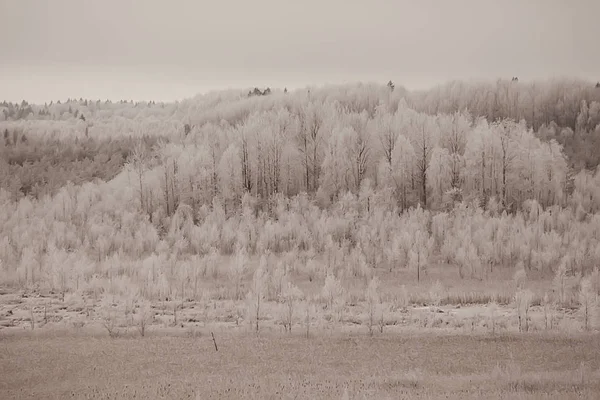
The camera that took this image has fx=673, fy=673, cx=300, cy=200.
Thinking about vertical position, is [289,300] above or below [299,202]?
below

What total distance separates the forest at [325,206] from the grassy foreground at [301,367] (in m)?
3.87

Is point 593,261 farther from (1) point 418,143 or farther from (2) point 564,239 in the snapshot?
(1) point 418,143

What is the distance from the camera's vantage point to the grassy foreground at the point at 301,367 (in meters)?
23.6

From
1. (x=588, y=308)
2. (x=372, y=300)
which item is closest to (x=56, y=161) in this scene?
(x=372, y=300)

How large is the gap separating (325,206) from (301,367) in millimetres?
40397

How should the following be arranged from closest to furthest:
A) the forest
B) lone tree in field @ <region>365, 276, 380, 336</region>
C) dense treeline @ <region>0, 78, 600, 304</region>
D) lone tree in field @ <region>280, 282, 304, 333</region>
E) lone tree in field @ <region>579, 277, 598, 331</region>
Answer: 1. lone tree in field @ <region>579, 277, 598, 331</region>
2. lone tree in field @ <region>365, 276, 380, 336</region>
3. lone tree in field @ <region>280, 282, 304, 333</region>
4. the forest
5. dense treeline @ <region>0, 78, 600, 304</region>

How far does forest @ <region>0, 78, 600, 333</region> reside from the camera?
45219 mm

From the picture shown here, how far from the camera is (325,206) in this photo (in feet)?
221

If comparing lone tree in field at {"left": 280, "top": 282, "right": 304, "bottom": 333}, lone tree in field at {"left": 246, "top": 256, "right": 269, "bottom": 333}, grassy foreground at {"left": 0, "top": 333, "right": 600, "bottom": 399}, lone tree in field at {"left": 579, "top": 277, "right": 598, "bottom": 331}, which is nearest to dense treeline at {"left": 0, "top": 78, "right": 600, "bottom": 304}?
lone tree in field at {"left": 246, "top": 256, "right": 269, "bottom": 333}

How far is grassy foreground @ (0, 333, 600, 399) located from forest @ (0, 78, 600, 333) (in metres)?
3.87

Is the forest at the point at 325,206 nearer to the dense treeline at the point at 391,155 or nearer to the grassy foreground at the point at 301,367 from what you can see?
the dense treeline at the point at 391,155

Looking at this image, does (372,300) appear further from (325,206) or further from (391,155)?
(391,155)

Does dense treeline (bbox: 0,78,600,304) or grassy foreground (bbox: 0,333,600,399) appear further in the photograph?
dense treeline (bbox: 0,78,600,304)

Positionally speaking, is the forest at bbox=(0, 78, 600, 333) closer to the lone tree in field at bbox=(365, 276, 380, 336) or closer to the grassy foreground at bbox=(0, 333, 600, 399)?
the lone tree in field at bbox=(365, 276, 380, 336)
